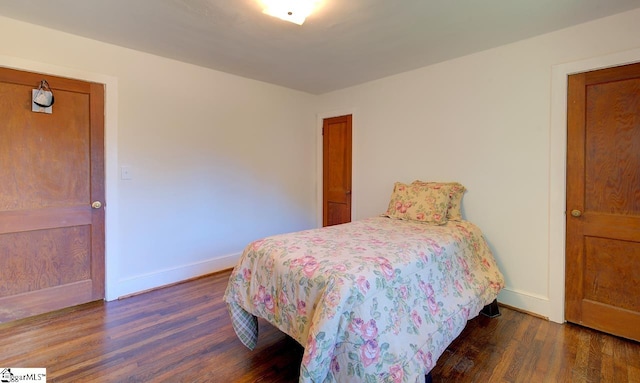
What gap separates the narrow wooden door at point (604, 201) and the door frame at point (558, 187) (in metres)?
0.04

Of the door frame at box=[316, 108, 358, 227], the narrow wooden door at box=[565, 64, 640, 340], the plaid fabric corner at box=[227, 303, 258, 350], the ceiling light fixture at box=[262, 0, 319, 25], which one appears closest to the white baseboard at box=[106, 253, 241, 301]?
the door frame at box=[316, 108, 358, 227]

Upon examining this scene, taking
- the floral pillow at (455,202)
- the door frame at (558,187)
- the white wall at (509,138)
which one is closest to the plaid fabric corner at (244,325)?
the floral pillow at (455,202)

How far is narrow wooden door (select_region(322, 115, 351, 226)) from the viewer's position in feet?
13.2

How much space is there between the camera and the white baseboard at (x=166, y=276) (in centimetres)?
283

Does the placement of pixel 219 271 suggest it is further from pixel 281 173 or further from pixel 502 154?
pixel 502 154

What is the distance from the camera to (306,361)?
130 centimetres

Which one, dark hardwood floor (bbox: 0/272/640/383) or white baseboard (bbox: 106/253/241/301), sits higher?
white baseboard (bbox: 106/253/241/301)

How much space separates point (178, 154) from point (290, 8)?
194 centimetres

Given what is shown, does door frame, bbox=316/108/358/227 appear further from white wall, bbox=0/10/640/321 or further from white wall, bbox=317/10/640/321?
white wall, bbox=317/10/640/321

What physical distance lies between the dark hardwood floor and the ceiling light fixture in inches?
87.9

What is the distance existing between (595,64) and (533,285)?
176 cm

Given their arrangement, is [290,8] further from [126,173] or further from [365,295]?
[126,173]

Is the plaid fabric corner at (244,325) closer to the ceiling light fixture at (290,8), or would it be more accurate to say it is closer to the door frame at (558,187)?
the ceiling light fixture at (290,8)

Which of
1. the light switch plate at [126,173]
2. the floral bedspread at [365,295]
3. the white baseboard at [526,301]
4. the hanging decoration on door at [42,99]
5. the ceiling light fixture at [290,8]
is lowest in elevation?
the white baseboard at [526,301]
